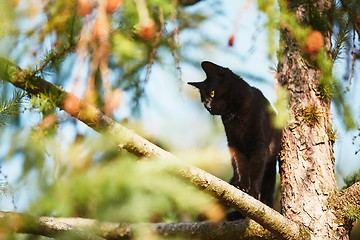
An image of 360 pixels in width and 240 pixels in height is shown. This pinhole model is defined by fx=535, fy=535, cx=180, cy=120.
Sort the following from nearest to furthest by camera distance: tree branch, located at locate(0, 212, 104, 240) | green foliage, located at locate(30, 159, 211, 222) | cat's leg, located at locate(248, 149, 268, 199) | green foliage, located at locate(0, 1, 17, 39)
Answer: green foliage, located at locate(0, 1, 17, 39) → tree branch, located at locate(0, 212, 104, 240) → green foliage, located at locate(30, 159, 211, 222) → cat's leg, located at locate(248, 149, 268, 199)

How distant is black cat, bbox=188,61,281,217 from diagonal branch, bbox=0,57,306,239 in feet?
2.37

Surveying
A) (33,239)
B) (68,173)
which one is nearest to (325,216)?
(68,173)

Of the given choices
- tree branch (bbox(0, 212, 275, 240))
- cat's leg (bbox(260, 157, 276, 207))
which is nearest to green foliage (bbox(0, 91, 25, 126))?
tree branch (bbox(0, 212, 275, 240))

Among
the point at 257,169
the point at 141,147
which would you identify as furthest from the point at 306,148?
the point at 141,147

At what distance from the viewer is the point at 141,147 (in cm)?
195

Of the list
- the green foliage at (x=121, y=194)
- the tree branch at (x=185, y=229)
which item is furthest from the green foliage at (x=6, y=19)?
the tree branch at (x=185, y=229)

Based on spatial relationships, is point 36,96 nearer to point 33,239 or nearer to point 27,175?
point 27,175

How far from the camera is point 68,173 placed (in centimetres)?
224

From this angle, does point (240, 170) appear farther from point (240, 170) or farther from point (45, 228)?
point (45, 228)

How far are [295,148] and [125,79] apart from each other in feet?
3.30

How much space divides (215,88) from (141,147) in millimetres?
1577

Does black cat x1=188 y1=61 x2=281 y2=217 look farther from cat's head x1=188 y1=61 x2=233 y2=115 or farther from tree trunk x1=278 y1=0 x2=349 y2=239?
tree trunk x1=278 y1=0 x2=349 y2=239

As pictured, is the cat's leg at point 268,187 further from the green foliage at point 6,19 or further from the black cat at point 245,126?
the green foliage at point 6,19

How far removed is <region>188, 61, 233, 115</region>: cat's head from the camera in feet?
11.2
